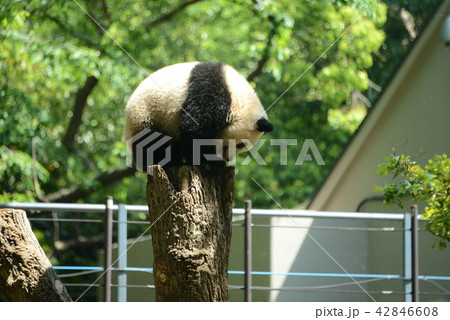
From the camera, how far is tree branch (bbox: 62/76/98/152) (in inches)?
315

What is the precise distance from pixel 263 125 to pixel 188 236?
1.44 meters

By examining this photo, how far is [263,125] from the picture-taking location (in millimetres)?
4023

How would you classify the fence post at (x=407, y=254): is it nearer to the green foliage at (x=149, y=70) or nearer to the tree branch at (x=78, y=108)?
the green foliage at (x=149, y=70)

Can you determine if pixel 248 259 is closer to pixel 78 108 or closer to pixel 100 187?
pixel 100 187

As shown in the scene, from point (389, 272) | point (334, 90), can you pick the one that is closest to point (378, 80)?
point (334, 90)

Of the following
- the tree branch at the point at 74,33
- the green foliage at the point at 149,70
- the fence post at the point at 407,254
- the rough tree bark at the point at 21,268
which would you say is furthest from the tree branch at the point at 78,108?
the rough tree bark at the point at 21,268

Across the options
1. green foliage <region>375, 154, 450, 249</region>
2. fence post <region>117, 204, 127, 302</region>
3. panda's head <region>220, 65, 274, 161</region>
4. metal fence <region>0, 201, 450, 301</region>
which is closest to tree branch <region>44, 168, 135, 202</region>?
metal fence <region>0, 201, 450, 301</region>

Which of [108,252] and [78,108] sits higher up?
[78,108]

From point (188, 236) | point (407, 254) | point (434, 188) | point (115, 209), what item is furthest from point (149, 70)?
point (188, 236)

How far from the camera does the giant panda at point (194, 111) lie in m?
3.82

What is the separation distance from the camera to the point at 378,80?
9.47 metres

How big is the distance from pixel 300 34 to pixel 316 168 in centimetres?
223
